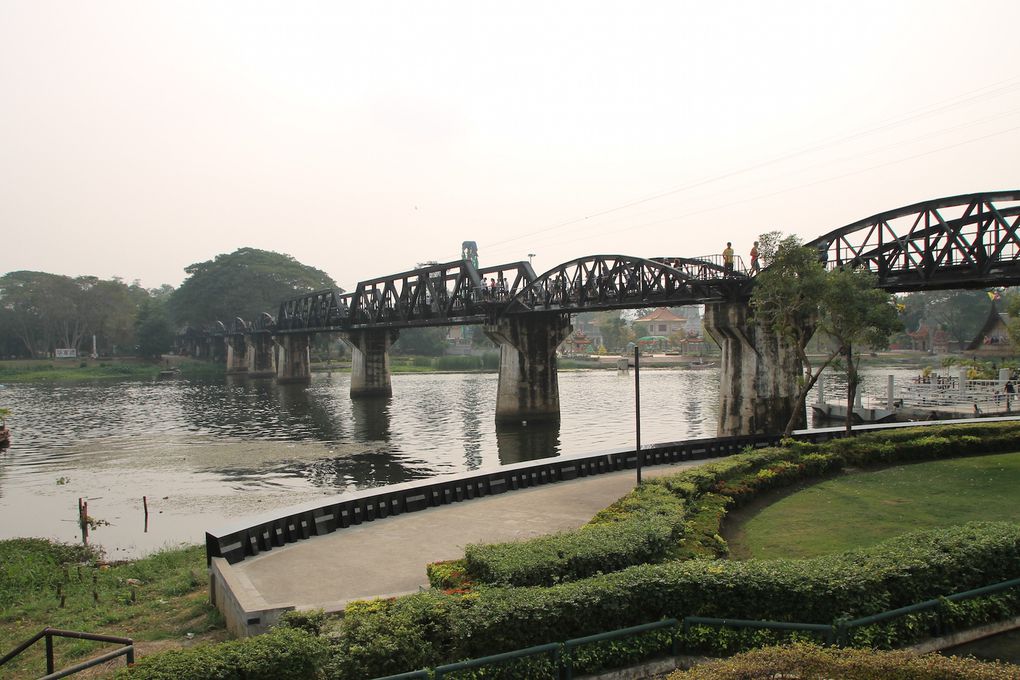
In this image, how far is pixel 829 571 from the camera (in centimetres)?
1288

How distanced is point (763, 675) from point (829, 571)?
4538 millimetres

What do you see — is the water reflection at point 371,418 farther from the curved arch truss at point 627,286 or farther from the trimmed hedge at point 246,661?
the trimmed hedge at point 246,661

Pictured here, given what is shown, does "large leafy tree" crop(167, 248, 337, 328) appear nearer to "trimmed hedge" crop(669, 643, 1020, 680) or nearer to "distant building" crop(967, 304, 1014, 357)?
"distant building" crop(967, 304, 1014, 357)

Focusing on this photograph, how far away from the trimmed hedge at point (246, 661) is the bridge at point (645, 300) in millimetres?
39907

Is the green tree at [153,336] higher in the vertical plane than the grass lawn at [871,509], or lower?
higher

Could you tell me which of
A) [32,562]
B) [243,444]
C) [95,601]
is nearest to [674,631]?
[95,601]

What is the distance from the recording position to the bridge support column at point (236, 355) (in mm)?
→ 171500

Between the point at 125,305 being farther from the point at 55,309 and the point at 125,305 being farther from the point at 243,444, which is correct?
the point at 243,444

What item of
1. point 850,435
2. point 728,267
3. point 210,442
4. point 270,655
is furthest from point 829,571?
point 210,442

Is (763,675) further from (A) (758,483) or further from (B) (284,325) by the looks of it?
(B) (284,325)

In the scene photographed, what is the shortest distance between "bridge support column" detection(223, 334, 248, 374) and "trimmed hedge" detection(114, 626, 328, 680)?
557ft

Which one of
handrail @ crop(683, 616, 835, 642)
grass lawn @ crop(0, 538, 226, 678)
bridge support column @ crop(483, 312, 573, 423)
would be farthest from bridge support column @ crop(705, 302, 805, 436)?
handrail @ crop(683, 616, 835, 642)

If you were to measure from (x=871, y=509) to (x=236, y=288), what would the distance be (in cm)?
18509

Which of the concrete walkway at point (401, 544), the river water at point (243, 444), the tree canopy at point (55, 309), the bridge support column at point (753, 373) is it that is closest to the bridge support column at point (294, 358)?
the river water at point (243, 444)
